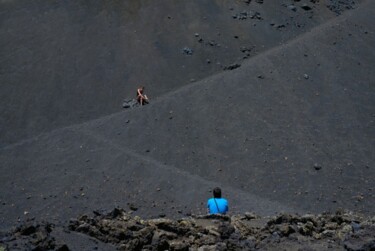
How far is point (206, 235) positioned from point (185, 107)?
10848mm

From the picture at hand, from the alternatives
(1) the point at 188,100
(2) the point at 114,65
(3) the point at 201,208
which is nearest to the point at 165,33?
(2) the point at 114,65

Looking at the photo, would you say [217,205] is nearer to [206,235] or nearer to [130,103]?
[206,235]

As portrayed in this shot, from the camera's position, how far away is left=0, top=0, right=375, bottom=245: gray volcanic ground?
15.4 m

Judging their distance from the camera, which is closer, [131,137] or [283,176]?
[283,176]

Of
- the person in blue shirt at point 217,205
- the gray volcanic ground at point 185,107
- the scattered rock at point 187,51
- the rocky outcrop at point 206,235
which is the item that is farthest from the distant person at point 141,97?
the rocky outcrop at point 206,235

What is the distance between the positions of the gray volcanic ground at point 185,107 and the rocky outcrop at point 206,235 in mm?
4369

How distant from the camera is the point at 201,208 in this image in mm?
14180

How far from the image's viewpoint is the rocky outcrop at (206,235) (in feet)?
26.6

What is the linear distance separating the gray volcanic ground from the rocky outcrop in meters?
4.37

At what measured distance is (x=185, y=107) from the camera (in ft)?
63.4

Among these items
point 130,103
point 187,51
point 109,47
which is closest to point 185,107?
point 130,103

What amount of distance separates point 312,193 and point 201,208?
321 cm

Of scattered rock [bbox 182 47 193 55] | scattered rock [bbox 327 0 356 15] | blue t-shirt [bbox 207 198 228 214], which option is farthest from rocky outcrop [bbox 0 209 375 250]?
scattered rock [bbox 327 0 356 15]

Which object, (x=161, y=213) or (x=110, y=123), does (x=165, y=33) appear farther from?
(x=161, y=213)
